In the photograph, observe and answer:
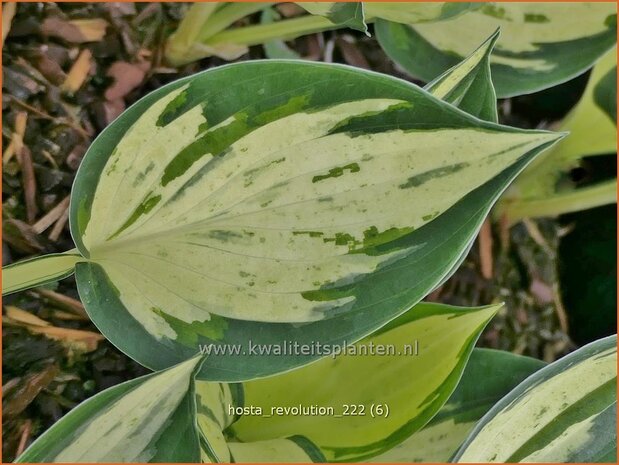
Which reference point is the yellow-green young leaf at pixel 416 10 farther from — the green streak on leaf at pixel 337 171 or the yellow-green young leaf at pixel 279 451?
the yellow-green young leaf at pixel 279 451

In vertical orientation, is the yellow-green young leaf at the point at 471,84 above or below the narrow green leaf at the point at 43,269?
above


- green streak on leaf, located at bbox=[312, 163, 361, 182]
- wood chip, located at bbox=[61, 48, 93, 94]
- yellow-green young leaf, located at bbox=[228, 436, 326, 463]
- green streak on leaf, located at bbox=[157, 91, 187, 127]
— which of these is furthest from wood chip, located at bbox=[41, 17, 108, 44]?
yellow-green young leaf, located at bbox=[228, 436, 326, 463]

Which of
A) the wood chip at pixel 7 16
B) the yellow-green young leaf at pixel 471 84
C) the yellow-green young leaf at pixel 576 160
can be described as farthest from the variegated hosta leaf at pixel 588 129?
the wood chip at pixel 7 16

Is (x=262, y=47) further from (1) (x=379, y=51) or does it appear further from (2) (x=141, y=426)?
(2) (x=141, y=426)

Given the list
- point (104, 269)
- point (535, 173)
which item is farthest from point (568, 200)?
point (104, 269)

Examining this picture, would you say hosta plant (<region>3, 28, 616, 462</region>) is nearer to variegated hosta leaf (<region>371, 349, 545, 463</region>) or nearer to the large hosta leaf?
the large hosta leaf
